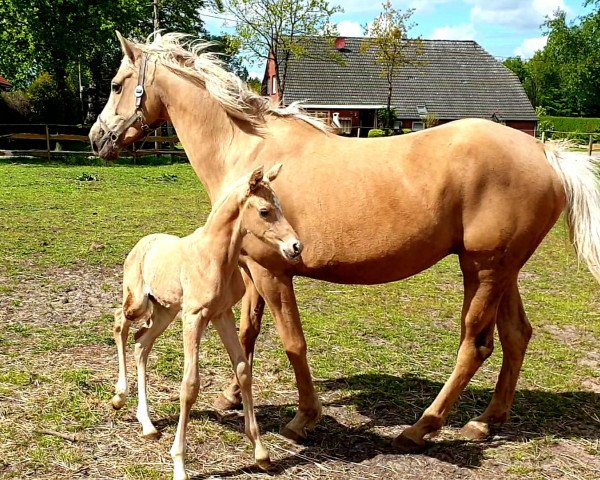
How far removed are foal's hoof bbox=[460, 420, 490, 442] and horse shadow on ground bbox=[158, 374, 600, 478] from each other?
0.04 m

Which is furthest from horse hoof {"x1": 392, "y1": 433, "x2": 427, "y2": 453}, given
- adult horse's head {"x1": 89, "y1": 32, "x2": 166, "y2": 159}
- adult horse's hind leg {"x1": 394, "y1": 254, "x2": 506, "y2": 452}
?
adult horse's head {"x1": 89, "y1": 32, "x2": 166, "y2": 159}

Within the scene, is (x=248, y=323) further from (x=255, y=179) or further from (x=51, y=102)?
(x=51, y=102)

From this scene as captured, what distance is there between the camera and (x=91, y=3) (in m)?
24.2

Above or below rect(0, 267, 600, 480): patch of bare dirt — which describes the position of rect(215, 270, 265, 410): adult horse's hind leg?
above

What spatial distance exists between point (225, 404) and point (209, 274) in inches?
51.6

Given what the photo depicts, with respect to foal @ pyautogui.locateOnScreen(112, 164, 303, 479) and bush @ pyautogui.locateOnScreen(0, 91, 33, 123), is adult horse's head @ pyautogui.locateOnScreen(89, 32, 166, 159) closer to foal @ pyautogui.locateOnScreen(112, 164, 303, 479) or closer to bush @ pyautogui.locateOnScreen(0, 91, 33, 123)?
foal @ pyautogui.locateOnScreen(112, 164, 303, 479)

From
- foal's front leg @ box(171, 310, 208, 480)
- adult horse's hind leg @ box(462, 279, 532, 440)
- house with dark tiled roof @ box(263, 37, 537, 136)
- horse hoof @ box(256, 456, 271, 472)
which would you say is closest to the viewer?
foal's front leg @ box(171, 310, 208, 480)

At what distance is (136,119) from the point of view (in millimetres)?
4086

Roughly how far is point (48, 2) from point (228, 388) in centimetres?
2310

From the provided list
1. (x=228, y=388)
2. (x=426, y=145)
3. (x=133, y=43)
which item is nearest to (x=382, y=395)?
(x=228, y=388)

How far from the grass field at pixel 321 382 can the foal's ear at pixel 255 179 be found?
1.55m

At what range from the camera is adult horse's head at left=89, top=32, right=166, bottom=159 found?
13.1ft

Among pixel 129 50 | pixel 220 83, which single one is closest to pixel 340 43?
pixel 129 50

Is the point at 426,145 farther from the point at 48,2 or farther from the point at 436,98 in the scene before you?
the point at 436,98
